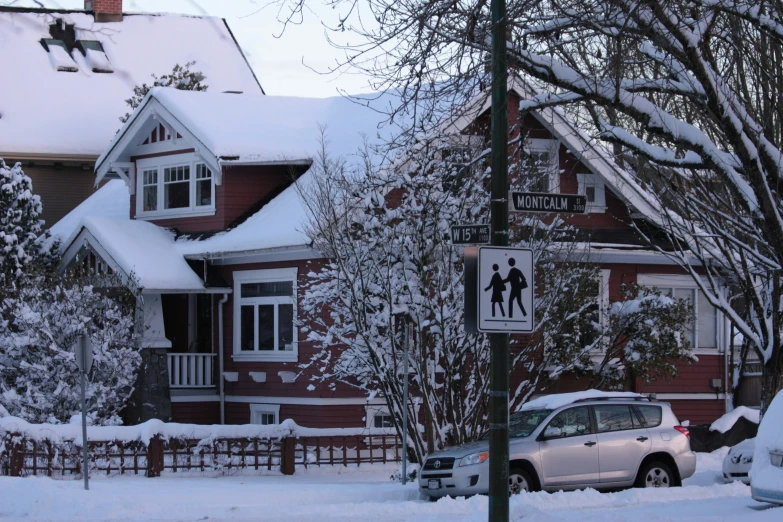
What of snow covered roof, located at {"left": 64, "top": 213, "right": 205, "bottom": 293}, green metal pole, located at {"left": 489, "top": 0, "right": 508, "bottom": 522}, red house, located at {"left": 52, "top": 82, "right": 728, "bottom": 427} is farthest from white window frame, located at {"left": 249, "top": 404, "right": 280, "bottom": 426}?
green metal pole, located at {"left": 489, "top": 0, "right": 508, "bottom": 522}

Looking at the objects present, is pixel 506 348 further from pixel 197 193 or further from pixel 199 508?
pixel 197 193

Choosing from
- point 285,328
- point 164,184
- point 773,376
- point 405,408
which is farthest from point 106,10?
point 773,376

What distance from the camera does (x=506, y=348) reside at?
10.1m

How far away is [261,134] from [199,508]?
1238cm

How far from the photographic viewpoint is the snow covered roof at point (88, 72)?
1350 inches

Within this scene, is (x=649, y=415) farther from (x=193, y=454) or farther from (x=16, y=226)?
(x=16, y=226)

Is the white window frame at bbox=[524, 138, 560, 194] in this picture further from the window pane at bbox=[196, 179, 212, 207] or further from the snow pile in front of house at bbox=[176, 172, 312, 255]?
the window pane at bbox=[196, 179, 212, 207]

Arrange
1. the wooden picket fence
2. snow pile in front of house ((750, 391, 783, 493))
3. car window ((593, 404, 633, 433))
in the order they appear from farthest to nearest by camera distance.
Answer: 1. the wooden picket fence
2. car window ((593, 404, 633, 433))
3. snow pile in front of house ((750, 391, 783, 493))

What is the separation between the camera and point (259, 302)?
82.3ft

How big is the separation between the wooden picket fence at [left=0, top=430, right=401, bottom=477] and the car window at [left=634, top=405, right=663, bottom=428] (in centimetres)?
589

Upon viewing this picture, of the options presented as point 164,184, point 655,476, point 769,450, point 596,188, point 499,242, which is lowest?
point 655,476

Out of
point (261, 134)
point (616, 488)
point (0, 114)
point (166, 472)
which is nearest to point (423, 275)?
point (616, 488)

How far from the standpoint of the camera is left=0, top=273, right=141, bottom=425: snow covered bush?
21391 mm

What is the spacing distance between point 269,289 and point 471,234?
14.7m
